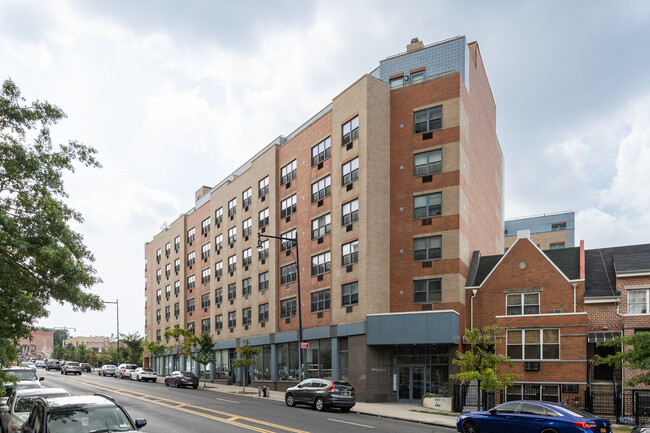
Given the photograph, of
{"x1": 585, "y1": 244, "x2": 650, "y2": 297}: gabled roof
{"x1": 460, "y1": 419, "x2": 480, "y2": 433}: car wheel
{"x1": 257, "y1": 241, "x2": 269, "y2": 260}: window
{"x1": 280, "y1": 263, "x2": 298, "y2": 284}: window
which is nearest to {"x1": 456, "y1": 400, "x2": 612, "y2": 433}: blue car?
{"x1": 460, "y1": 419, "x2": 480, "y2": 433}: car wheel

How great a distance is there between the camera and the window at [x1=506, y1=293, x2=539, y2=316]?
113 ft

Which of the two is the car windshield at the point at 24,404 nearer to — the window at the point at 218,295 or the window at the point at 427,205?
the window at the point at 427,205

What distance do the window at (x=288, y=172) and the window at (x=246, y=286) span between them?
1035 cm

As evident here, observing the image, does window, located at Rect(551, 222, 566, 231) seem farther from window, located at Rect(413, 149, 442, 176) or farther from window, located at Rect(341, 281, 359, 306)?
window, located at Rect(341, 281, 359, 306)

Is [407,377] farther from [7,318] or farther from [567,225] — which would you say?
[567,225]

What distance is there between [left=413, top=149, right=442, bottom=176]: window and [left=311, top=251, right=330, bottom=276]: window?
8843mm

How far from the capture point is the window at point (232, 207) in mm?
56812

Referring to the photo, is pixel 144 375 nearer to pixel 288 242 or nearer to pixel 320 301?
pixel 288 242

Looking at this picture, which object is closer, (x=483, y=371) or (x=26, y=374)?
(x=483, y=371)

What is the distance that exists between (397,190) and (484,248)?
33.7ft

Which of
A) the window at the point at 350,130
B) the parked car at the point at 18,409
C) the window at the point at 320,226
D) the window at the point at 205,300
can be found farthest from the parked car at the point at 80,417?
the window at the point at 205,300

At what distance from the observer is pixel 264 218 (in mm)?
50281

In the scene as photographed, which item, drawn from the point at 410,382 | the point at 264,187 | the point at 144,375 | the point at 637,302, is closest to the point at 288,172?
the point at 264,187

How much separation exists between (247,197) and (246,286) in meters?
8.46
